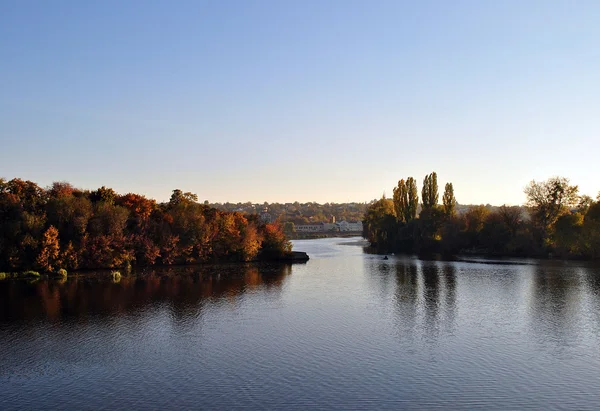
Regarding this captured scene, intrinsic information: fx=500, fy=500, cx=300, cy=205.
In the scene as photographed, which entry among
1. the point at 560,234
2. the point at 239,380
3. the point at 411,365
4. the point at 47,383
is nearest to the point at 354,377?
the point at 411,365

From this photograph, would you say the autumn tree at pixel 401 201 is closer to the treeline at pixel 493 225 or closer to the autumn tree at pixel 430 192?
the treeline at pixel 493 225

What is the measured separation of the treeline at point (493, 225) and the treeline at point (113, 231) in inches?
1040

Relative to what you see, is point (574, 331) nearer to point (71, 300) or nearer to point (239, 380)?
point (239, 380)

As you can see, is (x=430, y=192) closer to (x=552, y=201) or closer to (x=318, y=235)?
(x=552, y=201)

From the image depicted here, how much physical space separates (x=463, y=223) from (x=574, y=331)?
59984mm

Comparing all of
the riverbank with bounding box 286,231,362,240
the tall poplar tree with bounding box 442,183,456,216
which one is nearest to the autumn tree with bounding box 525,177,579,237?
the tall poplar tree with bounding box 442,183,456,216

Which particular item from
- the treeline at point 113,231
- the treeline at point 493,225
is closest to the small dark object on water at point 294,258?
the treeline at point 113,231

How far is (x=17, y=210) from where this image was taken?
56.1 metres

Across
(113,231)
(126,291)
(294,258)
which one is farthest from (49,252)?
(294,258)

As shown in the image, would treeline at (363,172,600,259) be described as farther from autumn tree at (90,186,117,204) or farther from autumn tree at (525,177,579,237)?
autumn tree at (90,186,117,204)

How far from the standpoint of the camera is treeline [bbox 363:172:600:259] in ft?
222

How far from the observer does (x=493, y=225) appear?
80062 mm

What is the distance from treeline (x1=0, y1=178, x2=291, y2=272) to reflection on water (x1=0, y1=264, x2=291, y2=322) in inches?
178

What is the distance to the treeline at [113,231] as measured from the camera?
55.3 m
